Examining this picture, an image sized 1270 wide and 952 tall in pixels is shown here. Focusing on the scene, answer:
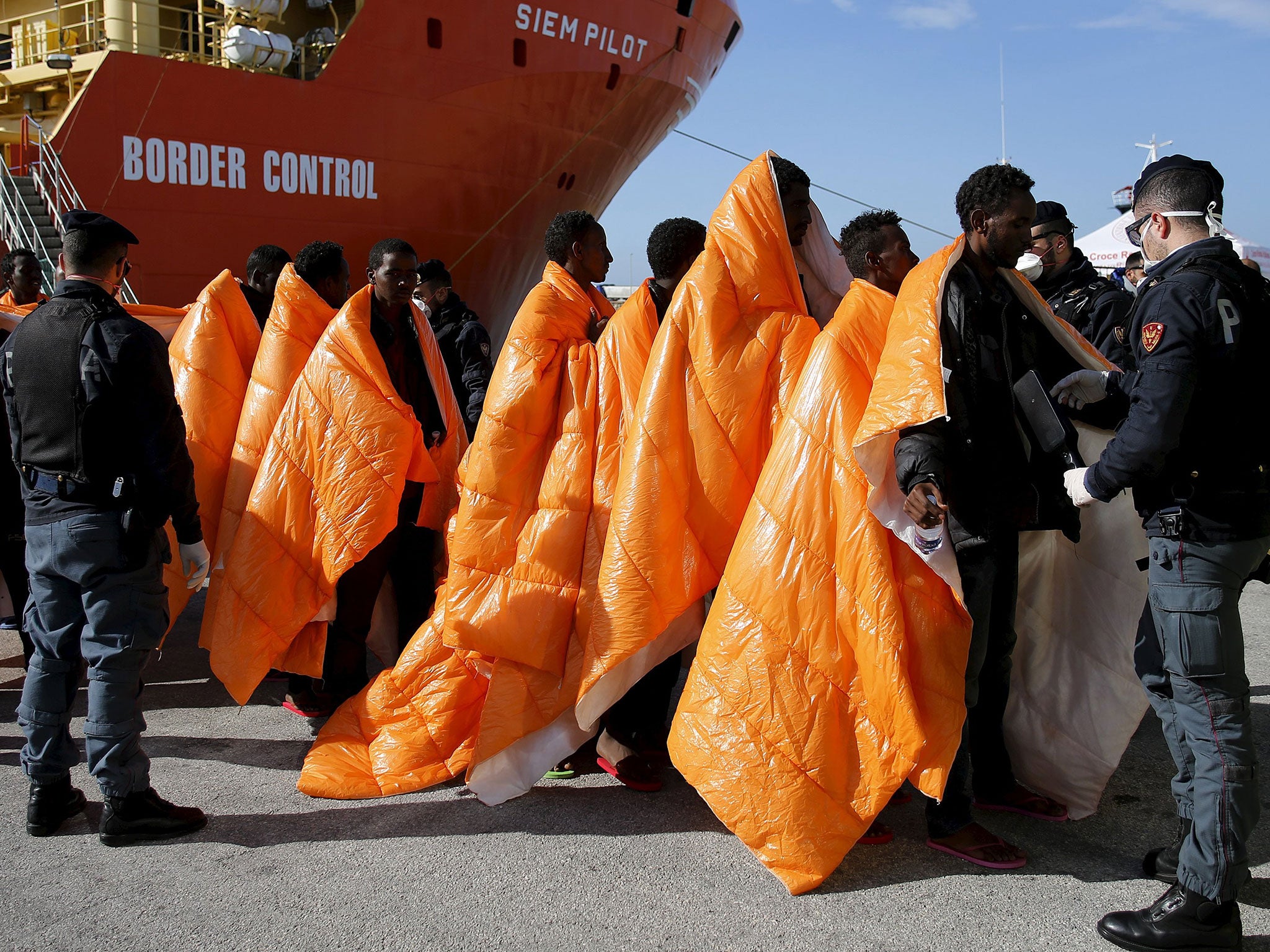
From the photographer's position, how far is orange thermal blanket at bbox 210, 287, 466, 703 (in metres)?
3.66

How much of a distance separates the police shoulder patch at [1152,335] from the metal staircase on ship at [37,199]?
7.91 metres

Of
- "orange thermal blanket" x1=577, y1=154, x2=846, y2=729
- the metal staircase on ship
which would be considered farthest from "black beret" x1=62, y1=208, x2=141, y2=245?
the metal staircase on ship

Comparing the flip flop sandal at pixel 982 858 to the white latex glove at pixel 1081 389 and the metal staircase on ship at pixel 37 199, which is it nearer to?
the white latex glove at pixel 1081 389

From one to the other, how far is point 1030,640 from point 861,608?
919 mm

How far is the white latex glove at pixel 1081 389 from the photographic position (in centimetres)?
258

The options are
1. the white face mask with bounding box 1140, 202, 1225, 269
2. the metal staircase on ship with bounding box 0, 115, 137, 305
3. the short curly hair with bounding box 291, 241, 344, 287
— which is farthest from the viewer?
the metal staircase on ship with bounding box 0, 115, 137, 305

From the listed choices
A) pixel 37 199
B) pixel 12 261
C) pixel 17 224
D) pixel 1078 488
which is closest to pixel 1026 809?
pixel 1078 488

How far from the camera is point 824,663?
2531 millimetres

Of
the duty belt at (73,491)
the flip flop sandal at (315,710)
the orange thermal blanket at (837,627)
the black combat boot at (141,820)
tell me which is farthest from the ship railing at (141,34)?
the orange thermal blanket at (837,627)

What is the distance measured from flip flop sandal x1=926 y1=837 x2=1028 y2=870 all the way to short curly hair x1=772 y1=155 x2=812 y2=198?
1927mm

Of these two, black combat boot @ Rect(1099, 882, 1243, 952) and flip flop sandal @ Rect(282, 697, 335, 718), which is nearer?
black combat boot @ Rect(1099, 882, 1243, 952)

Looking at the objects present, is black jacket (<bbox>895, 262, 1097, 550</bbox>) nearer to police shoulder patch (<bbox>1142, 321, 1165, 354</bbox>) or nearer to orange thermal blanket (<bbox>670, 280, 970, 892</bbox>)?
orange thermal blanket (<bbox>670, 280, 970, 892</bbox>)

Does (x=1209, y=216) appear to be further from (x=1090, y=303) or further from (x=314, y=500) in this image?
(x=314, y=500)

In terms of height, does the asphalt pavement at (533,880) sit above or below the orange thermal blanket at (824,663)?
below
